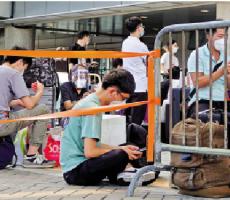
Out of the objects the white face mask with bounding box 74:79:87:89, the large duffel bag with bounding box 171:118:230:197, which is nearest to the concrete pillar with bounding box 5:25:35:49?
the white face mask with bounding box 74:79:87:89

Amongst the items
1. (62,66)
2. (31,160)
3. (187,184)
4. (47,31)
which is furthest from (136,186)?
(47,31)

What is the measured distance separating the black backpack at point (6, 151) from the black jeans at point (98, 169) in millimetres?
1250

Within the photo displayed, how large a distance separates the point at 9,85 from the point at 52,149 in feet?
2.84

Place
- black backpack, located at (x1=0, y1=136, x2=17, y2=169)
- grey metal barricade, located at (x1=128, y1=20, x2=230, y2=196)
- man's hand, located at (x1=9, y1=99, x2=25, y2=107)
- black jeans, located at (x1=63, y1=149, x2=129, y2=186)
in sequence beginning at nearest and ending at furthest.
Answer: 1. grey metal barricade, located at (x1=128, y1=20, x2=230, y2=196)
2. black jeans, located at (x1=63, y1=149, x2=129, y2=186)
3. black backpack, located at (x1=0, y1=136, x2=17, y2=169)
4. man's hand, located at (x1=9, y1=99, x2=25, y2=107)

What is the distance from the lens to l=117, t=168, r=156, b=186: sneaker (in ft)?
15.4

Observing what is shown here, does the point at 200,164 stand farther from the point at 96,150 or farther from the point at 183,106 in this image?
the point at 96,150

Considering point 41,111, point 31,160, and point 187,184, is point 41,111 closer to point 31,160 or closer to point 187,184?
point 31,160

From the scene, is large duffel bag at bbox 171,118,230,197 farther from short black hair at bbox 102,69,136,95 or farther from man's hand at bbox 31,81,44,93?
man's hand at bbox 31,81,44,93

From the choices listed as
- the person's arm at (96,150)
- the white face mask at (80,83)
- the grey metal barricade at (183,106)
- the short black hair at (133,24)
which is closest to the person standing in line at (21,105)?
the white face mask at (80,83)

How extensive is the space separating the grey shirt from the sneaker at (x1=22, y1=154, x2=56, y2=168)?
2.07 ft

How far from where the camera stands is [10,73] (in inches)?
227

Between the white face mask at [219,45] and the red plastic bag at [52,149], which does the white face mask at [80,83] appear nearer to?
the red plastic bag at [52,149]

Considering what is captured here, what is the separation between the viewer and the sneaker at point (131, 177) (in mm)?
4680

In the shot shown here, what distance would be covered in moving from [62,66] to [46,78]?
2.32 m
